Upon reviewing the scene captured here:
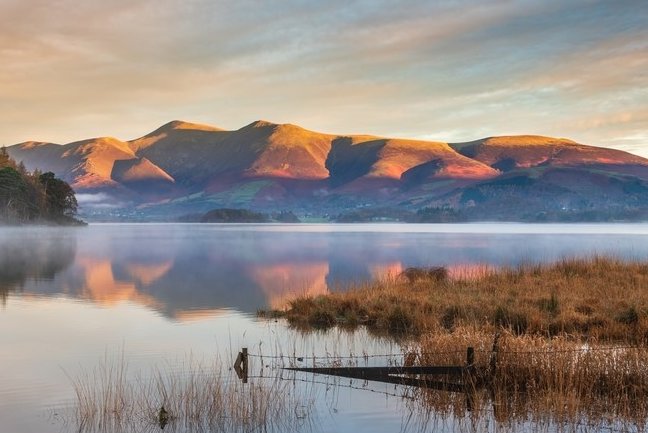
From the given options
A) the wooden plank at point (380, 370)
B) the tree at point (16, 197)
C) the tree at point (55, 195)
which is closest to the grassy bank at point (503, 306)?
the wooden plank at point (380, 370)

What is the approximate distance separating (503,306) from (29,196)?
6436 inches

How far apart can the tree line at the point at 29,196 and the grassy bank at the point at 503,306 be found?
470ft

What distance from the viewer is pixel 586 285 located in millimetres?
29812

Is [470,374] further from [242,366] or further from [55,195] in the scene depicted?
[55,195]

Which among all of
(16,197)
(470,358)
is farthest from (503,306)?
(16,197)

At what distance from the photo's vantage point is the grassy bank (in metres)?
21.3

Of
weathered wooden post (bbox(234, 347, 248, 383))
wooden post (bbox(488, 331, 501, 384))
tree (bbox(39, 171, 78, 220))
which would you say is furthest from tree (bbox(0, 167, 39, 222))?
wooden post (bbox(488, 331, 501, 384))

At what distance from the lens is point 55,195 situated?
7111 inches

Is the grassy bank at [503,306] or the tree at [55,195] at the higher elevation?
the tree at [55,195]

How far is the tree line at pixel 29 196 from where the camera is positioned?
155000mm

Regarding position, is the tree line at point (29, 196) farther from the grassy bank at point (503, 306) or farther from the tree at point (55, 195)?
the grassy bank at point (503, 306)

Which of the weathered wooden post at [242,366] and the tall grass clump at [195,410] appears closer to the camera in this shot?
the tall grass clump at [195,410]

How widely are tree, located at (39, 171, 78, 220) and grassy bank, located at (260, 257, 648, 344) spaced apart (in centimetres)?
16395

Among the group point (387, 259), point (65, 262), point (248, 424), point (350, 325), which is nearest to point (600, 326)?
point (350, 325)
